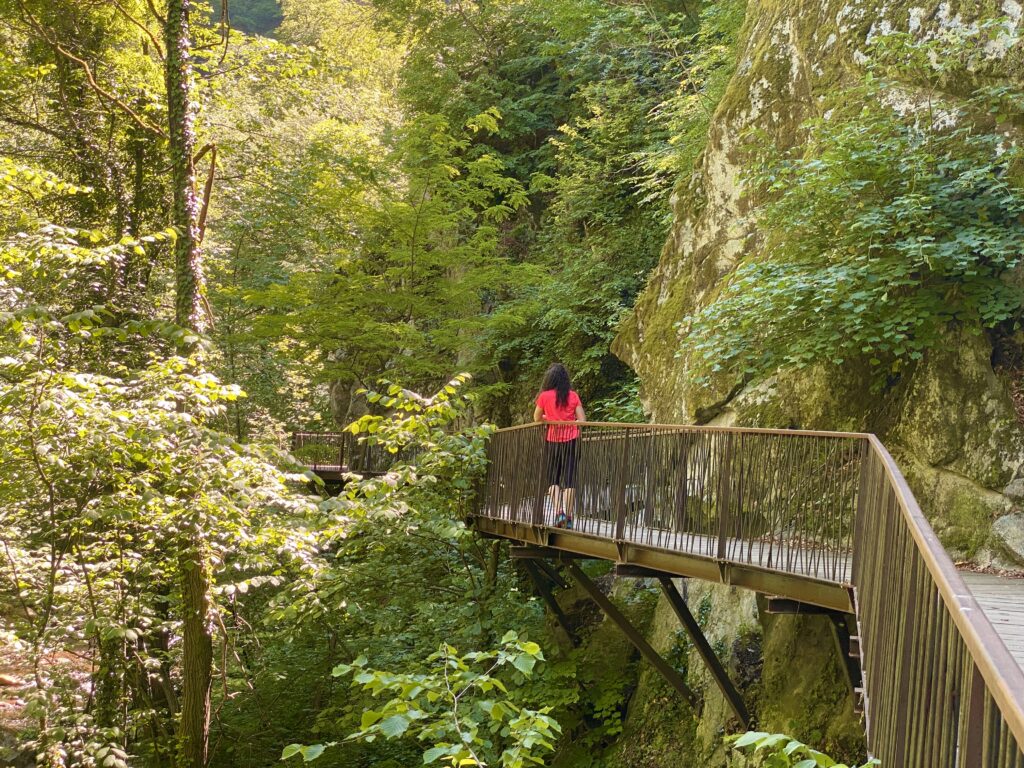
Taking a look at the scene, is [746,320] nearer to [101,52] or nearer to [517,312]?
[517,312]

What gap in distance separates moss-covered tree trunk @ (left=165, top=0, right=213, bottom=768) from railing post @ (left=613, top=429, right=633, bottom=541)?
4041 mm

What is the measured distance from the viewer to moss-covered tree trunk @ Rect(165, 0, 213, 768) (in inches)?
325

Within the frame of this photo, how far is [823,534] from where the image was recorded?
532 cm

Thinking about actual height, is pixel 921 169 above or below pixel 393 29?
below

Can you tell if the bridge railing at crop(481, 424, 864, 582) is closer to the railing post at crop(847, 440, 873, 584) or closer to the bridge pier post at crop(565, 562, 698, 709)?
the railing post at crop(847, 440, 873, 584)

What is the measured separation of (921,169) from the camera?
6707 mm

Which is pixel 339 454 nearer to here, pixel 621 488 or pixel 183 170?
pixel 183 170

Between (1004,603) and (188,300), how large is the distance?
8034mm

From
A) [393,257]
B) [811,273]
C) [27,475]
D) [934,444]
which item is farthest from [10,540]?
[934,444]

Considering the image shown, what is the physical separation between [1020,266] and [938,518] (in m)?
2.19

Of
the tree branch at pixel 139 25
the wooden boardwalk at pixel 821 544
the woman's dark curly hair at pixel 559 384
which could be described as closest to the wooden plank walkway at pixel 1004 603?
the wooden boardwalk at pixel 821 544

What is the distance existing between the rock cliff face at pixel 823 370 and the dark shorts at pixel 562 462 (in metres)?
1.44

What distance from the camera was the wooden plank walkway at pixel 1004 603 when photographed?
3.75 m

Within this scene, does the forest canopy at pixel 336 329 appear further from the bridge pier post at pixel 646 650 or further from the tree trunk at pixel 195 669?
the bridge pier post at pixel 646 650
